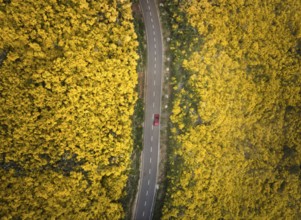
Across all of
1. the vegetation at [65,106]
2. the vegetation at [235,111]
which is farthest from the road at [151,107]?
the vegetation at [65,106]

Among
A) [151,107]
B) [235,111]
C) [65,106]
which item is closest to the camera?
[65,106]

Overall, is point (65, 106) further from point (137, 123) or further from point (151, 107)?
point (151, 107)

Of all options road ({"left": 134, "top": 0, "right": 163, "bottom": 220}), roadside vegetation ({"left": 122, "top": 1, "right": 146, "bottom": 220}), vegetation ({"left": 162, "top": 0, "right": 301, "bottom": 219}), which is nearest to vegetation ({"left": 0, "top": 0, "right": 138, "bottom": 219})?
roadside vegetation ({"left": 122, "top": 1, "right": 146, "bottom": 220})

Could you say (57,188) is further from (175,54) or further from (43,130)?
(175,54)

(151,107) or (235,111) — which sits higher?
(235,111)

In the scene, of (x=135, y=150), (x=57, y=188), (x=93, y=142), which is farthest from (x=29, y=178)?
(x=135, y=150)

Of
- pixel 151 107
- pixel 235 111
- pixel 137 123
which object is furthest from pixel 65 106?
pixel 235 111

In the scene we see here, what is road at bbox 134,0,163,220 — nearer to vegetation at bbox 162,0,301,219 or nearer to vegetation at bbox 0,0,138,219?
vegetation at bbox 162,0,301,219
